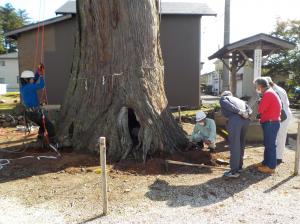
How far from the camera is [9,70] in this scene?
46.6 m

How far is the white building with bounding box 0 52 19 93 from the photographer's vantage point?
45709 mm

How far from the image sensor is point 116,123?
725 centimetres

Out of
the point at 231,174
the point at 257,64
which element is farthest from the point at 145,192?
the point at 257,64

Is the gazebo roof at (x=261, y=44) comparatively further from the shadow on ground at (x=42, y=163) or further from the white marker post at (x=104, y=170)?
the white marker post at (x=104, y=170)

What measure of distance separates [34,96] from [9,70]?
4215 cm

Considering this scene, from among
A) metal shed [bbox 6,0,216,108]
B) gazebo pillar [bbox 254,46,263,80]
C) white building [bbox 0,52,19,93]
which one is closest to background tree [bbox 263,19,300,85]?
metal shed [bbox 6,0,216,108]

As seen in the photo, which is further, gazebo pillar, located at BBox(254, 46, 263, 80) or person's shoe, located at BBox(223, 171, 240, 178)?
gazebo pillar, located at BBox(254, 46, 263, 80)

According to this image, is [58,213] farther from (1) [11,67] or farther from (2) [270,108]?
(1) [11,67]

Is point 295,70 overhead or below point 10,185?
overhead

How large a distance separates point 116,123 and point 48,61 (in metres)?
9.57

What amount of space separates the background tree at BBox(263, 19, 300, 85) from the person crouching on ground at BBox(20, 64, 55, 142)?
2269cm

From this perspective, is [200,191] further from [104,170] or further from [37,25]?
[37,25]

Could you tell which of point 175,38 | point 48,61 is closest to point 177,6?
point 175,38

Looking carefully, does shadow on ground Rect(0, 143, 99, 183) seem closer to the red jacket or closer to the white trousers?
the red jacket
